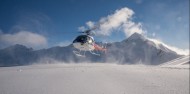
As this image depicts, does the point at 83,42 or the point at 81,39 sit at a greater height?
the point at 81,39

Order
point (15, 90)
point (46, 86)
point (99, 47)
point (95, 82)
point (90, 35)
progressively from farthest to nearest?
point (99, 47), point (90, 35), point (95, 82), point (46, 86), point (15, 90)

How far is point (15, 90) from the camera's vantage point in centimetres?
2223

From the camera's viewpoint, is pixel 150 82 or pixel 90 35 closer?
pixel 150 82

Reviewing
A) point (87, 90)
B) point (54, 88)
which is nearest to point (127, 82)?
point (87, 90)

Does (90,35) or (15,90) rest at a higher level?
(90,35)

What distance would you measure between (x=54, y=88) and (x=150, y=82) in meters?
12.6

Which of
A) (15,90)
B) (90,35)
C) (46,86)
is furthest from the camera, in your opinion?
(90,35)

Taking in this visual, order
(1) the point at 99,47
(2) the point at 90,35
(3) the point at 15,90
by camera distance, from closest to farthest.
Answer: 1. (3) the point at 15,90
2. (2) the point at 90,35
3. (1) the point at 99,47

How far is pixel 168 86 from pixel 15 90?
17.8 meters

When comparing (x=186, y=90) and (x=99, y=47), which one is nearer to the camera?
(x=186, y=90)

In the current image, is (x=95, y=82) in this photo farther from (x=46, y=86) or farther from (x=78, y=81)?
(x=46, y=86)

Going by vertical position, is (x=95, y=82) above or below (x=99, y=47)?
below

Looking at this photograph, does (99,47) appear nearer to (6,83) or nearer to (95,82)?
(95,82)

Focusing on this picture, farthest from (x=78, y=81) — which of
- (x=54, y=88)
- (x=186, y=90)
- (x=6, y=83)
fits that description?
(x=186, y=90)
